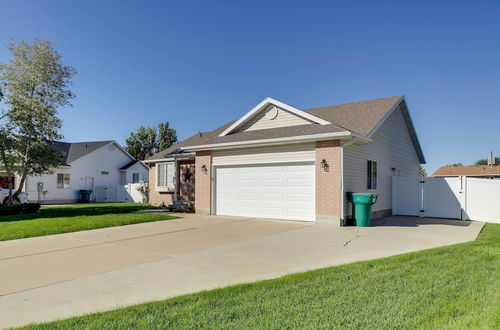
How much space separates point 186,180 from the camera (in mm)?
18578

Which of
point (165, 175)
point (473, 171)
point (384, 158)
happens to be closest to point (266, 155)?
point (384, 158)

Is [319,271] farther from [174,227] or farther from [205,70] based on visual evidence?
[205,70]

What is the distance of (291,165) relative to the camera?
40.9 ft

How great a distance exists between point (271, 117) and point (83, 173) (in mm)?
23461

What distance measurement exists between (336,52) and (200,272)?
14617mm

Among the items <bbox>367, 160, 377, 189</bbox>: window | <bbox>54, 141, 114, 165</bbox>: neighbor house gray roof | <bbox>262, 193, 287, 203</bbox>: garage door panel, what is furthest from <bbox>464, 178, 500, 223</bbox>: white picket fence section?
<bbox>54, 141, 114, 165</bbox>: neighbor house gray roof

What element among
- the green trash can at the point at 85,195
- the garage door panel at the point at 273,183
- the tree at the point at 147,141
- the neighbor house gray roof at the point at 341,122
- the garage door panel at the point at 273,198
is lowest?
the green trash can at the point at 85,195

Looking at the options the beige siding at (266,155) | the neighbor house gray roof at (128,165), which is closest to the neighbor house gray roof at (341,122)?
the beige siding at (266,155)

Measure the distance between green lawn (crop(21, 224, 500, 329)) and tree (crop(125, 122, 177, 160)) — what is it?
51.4m

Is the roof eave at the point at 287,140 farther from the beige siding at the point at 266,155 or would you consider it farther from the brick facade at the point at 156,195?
the brick facade at the point at 156,195

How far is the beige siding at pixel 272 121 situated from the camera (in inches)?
525

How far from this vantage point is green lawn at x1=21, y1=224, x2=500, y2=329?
3.27 metres

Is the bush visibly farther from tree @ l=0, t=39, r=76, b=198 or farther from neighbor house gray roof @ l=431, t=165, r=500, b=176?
neighbor house gray roof @ l=431, t=165, r=500, b=176

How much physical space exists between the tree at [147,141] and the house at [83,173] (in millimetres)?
19689
